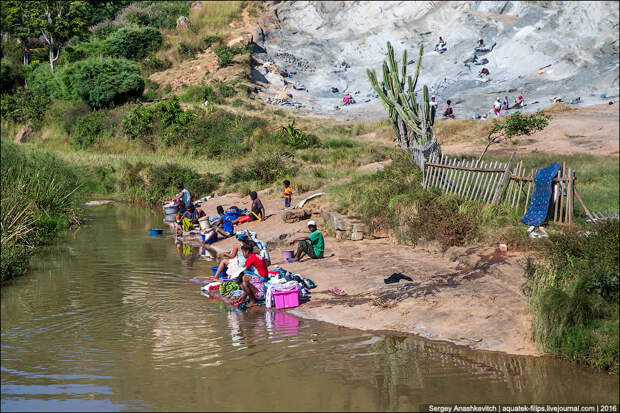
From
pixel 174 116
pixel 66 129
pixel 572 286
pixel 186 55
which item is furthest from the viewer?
pixel 186 55

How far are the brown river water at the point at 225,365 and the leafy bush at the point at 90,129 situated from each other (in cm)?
2352

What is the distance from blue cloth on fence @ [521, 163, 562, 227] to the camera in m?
11.5

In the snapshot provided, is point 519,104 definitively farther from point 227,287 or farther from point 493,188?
point 227,287

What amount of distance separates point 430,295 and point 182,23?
4291 centimetres

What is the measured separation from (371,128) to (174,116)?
9.73m

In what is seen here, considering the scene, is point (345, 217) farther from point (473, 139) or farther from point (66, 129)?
point (66, 129)

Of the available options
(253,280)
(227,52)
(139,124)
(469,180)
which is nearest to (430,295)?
(253,280)

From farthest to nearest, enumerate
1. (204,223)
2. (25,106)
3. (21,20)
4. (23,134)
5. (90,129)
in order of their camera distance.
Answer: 1. (21,20)
2. (25,106)
3. (23,134)
4. (90,129)
5. (204,223)

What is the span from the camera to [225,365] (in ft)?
24.8

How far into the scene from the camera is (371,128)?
31.4m

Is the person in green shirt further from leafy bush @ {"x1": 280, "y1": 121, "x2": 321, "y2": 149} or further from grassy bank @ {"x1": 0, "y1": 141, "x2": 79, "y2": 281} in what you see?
leafy bush @ {"x1": 280, "y1": 121, "x2": 321, "y2": 149}

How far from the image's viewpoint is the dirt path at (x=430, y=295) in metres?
8.44

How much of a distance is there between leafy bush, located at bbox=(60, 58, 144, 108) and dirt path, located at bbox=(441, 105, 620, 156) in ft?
63.6

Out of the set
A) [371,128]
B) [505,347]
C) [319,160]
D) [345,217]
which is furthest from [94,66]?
[505,347]
